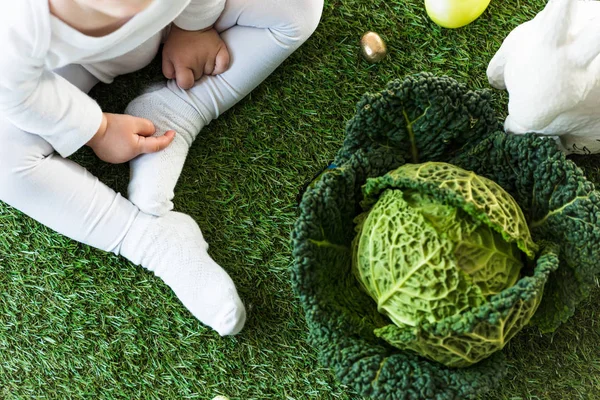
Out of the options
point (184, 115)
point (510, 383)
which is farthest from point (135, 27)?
point (510, 383)

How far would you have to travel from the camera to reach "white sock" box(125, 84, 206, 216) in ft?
4.27

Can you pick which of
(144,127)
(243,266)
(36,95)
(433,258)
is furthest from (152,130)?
(433,258)

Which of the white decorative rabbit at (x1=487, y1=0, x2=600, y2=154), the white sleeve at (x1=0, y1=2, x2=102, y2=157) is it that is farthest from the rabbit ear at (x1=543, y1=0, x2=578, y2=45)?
the white sleeve at (x1=0, y1=2, x2=102, y2=157)

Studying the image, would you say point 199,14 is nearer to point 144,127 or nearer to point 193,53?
point 193,53

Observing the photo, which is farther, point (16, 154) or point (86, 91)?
point (86, 91)

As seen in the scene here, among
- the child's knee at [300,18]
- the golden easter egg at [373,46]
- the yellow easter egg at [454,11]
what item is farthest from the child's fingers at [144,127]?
the yellow easter egg at [454,11]

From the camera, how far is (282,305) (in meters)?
1.33

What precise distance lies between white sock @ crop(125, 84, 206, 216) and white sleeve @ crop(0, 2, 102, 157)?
0.42 feet

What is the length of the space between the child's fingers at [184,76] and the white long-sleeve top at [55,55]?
0.29ft

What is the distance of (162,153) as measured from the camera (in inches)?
51.7

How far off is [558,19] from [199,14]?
68cm

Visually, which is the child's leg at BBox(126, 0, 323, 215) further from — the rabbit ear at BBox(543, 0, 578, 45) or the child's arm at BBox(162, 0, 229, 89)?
the rabbit ear at BBox(543, 0, 578, 45)

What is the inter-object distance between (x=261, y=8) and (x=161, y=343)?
0.75 metres

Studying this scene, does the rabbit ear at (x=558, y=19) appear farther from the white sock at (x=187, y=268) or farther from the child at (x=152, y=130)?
the white sock at (x=187, y=268)
